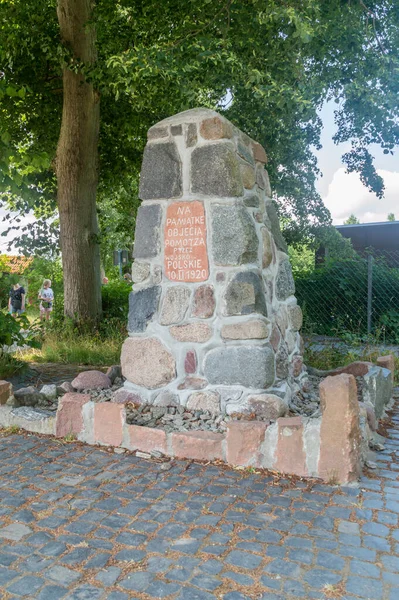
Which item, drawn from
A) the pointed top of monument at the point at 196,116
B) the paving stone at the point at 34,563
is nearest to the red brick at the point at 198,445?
the paving stone at the point at 34,563

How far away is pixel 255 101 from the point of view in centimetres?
986

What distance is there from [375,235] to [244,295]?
18448mm

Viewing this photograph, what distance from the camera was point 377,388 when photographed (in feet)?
16.2

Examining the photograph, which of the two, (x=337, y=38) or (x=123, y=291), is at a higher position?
(x=337, y=38)

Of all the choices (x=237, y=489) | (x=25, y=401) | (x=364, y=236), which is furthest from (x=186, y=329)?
(x=364, y=236)

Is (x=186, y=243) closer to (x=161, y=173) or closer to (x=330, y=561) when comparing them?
(x=161, y=173)

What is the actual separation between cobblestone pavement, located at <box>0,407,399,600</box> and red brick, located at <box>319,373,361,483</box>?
0.13 m

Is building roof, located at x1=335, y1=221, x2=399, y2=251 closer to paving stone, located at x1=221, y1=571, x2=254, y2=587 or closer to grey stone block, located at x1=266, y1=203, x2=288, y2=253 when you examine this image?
grey stone block, located at x1=266, y1=203, x2=288, y2=253

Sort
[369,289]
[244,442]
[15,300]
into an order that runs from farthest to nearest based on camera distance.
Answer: [15,300] < [369,289] < [244,442]

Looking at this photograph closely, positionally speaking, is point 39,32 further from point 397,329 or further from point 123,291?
point 397,329

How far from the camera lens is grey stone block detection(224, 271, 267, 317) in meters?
4.39

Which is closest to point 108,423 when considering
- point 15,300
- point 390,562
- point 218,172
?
point 218,172

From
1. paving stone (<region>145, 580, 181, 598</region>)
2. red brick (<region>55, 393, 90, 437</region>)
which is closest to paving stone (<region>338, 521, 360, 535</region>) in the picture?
paving stone (<region>145, 580, 181, 598</region>)

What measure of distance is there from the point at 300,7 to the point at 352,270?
5473 mm
